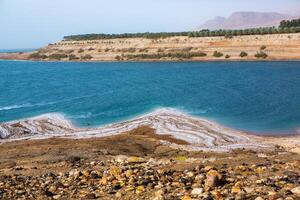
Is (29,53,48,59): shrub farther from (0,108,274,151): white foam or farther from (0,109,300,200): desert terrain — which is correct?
(0,109,300,200): desert terrain

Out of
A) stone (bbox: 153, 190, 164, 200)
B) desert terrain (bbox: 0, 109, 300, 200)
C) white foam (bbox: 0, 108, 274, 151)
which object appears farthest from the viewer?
white foam (bbox: 0, 108, 274, 151)

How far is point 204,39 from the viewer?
444 ft

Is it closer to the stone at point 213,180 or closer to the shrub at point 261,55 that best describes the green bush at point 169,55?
the shrub at point 261,55

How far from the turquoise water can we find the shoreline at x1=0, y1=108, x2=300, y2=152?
2481mm

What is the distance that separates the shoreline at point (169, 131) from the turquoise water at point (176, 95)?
2.48 meters

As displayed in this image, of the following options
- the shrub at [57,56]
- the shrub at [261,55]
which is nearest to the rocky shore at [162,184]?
the shrub at [261,55]

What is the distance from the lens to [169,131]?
39.8 m

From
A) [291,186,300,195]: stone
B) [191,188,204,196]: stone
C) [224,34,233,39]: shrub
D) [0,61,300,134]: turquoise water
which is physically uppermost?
[224,34,233,39]: shrub

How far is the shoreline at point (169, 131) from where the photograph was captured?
3440cm

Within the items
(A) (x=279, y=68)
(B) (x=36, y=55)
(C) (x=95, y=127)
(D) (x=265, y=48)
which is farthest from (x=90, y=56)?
(C) (x=95, y=127)

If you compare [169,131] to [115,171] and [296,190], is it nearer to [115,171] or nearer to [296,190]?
[115,171]

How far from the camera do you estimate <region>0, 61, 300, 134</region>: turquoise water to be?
4856cm

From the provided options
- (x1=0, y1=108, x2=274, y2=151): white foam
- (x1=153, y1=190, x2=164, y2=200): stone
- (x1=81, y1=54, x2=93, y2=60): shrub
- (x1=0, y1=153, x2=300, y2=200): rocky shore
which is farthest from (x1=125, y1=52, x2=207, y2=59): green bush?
(x1=153, y1=190, x2=164, y2=200): stone

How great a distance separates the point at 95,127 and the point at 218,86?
113 feet
